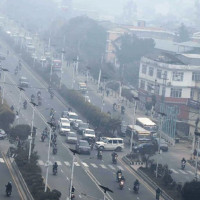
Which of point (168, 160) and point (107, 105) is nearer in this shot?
point (168, 160)

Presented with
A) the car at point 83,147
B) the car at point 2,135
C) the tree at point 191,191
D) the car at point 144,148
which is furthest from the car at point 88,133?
the tree at point 191,191

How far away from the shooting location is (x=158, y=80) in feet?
259

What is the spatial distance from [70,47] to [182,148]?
6222 centimetres

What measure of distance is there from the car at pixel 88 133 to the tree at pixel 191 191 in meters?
17.6

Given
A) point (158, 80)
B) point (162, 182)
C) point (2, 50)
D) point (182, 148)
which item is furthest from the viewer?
point (2, 50)

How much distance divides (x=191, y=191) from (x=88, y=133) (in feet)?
61.7

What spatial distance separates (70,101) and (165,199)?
99.3ft

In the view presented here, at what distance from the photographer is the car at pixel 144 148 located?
170 ft

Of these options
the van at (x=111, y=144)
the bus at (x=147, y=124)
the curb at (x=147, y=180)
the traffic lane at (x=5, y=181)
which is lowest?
the curb at (x=147, y=180)

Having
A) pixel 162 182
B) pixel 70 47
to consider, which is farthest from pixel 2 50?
pixel 162 182

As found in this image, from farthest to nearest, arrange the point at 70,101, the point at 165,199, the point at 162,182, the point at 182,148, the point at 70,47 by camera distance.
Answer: the point at 70,47 < the point at 70,101 < the point at 182,148 < the point at 162,182 < the point at 165,199

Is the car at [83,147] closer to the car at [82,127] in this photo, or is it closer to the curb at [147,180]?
the curb at [147,180]

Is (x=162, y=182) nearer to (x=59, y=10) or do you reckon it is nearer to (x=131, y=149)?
(x=131, y=149)

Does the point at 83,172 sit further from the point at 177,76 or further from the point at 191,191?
the point at 177,76
